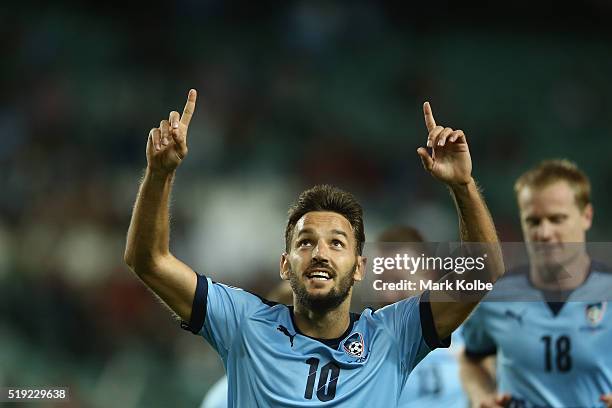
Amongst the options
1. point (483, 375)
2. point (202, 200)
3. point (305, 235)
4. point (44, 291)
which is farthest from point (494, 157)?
point (305, 235)

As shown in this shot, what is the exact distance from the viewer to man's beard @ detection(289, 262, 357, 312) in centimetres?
338

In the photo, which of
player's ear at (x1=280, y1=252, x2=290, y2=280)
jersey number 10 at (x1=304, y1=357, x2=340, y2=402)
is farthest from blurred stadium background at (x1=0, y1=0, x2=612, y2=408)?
jersey number 10 at (x1=304, y1=357, x2=340, y2=402)

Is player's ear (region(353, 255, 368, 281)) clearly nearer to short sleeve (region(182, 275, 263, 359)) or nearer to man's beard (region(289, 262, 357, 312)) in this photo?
man's beard (region(289, 262, 357, 312))

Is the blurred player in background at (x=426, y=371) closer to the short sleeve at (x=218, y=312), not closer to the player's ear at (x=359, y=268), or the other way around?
the player's ear at (x=359, y=268)

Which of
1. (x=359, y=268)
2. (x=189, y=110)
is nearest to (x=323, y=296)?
(x=359, y=268)

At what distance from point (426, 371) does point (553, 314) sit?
2.42 ft

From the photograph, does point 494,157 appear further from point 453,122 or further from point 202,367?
point 202,367

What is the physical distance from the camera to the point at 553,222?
476 cm

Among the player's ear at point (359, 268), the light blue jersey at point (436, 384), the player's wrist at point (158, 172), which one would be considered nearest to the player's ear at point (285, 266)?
the player's ear at point (359, 268)

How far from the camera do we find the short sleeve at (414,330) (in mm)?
3453

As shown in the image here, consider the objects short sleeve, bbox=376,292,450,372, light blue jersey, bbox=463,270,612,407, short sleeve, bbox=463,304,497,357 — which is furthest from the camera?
short sleeve, bbox=463,304,497,357

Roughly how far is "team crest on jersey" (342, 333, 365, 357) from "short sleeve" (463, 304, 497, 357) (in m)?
1.69

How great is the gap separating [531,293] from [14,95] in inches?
281

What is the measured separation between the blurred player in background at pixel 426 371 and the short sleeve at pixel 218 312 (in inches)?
44.2
